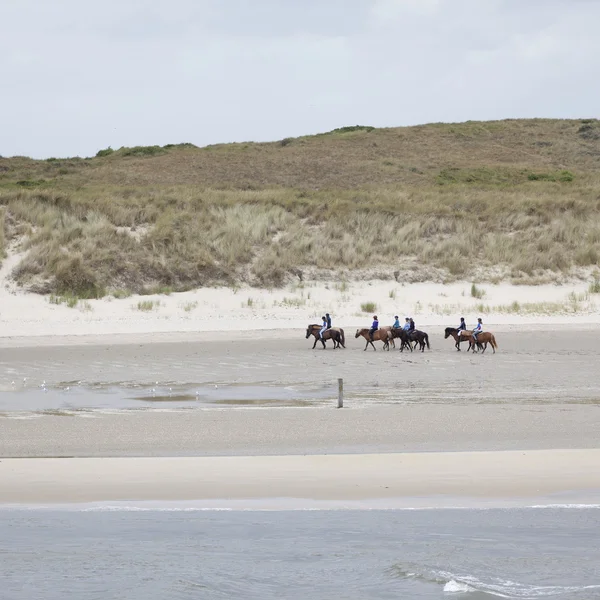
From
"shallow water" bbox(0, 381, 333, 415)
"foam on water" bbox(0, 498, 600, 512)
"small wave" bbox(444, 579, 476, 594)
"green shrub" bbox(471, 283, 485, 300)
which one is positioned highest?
"green shrub" bbox(471, 283, 485, 300)

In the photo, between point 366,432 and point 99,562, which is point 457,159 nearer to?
point 366,432

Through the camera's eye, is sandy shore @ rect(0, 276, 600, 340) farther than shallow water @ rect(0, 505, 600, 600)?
Yes

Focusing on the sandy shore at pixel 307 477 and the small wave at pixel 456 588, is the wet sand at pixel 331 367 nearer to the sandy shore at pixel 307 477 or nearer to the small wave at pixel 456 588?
the sandy shore at pixel 307 477

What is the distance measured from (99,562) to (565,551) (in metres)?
4.36

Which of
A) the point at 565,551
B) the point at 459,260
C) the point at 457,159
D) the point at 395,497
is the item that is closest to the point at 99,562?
the point at 395,497

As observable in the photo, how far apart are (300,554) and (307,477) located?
210 cm

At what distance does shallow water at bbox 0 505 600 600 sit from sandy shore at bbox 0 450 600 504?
51 cm

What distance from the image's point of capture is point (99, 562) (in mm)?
9344

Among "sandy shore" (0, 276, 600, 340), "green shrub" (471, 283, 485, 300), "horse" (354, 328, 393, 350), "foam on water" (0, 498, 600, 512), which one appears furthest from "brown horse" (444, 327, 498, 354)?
"foam on water" (0, 498, 600, 512)

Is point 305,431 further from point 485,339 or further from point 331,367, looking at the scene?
point 485,339

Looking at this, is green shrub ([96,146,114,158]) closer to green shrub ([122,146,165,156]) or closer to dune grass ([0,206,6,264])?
green shrub ([122,146,165,156])

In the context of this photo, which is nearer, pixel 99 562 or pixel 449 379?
pixel 99 562

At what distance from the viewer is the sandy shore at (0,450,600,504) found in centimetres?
1095

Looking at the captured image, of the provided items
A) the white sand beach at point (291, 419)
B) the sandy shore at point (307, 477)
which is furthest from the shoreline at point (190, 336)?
the sandy shore at point (307, 477)
